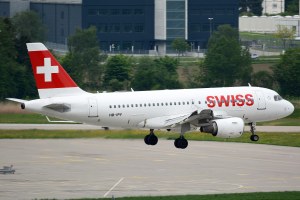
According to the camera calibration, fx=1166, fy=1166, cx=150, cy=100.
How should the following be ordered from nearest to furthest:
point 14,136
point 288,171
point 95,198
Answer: point 95,198 → point 288,171 → point 14,136

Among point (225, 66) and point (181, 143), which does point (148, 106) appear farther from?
point (225, 66)

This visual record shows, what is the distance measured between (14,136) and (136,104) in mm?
16405

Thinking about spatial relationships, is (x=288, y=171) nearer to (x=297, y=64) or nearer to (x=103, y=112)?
(x=103, y=112)

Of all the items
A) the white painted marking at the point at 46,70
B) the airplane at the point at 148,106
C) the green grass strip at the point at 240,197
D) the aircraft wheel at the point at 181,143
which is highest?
the white painted marking at the point at 46,70

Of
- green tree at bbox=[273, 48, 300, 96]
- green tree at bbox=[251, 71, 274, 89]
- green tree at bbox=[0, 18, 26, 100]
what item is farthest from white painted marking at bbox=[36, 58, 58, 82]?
green tree at bbox=[251, 71, 274, 89]

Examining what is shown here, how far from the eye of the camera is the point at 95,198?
2382 inches

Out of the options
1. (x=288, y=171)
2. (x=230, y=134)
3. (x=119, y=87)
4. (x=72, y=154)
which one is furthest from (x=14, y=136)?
(x=119, y=87)

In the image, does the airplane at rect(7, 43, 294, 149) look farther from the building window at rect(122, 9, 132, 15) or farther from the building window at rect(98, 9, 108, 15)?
the building window at rect(98, 9, 108, 15)

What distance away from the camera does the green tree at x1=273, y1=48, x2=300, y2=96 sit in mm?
125812

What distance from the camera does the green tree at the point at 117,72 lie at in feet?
432

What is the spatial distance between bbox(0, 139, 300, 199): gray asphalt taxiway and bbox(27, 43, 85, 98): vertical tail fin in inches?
183

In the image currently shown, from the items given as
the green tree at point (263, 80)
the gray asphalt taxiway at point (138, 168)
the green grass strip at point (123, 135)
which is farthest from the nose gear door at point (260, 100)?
the green tree at point (263, 80)

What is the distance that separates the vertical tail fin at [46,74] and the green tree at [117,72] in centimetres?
5195

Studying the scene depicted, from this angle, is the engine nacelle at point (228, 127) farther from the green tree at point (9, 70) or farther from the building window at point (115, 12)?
the building window at point (115, 12)
